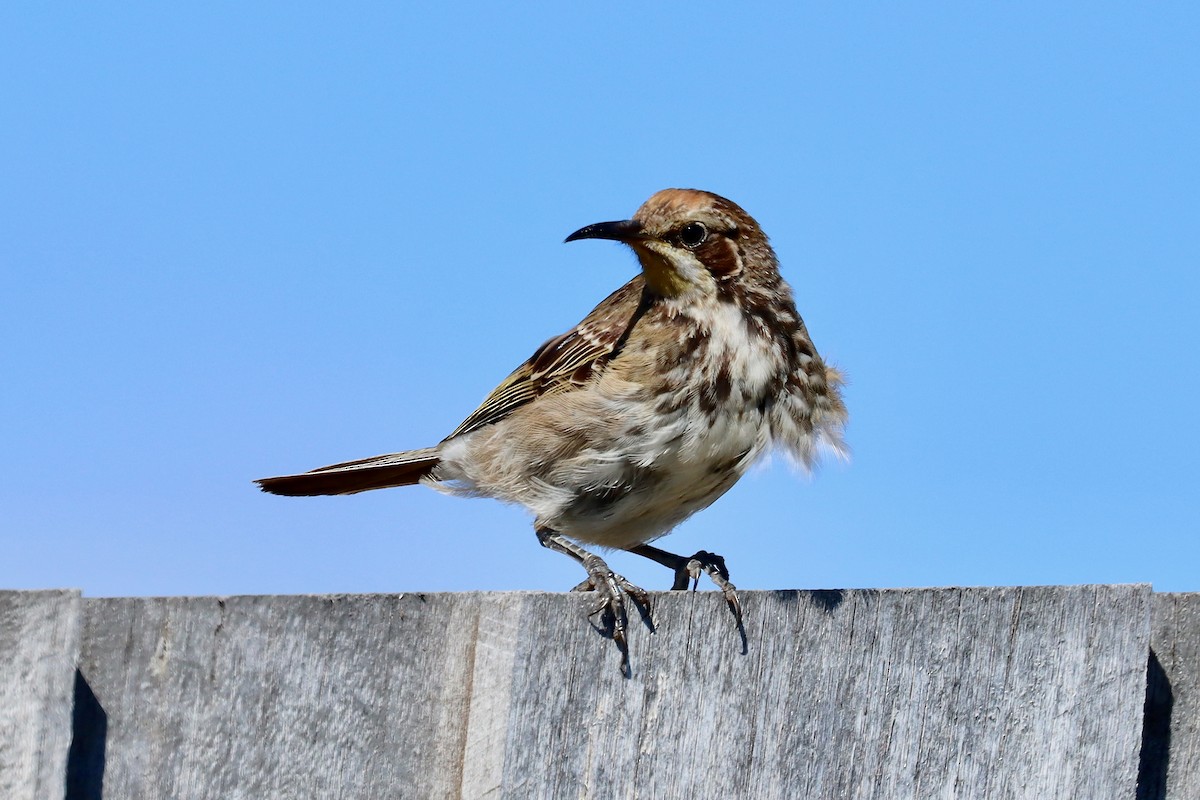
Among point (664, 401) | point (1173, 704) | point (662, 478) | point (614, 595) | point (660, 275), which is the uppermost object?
point (660, 275)

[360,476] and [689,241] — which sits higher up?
[689,241]

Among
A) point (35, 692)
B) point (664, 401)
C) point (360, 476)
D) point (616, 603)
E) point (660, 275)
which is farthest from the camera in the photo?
point (360, 476)

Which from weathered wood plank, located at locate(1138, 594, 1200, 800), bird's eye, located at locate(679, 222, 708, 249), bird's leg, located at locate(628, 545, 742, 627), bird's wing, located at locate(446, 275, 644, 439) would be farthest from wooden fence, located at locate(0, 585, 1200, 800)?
bird's eye, located at locate(679, 222, 708, 249)

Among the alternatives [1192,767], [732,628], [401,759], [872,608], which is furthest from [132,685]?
[1192,767]

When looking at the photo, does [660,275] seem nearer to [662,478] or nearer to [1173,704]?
[662,478]

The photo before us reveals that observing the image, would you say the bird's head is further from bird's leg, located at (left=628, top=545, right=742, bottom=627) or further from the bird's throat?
bird's leg, located at (left=628, top=545, right=742, bottom=627)

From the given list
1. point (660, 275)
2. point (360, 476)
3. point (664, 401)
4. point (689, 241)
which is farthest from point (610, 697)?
point (360, 476)
